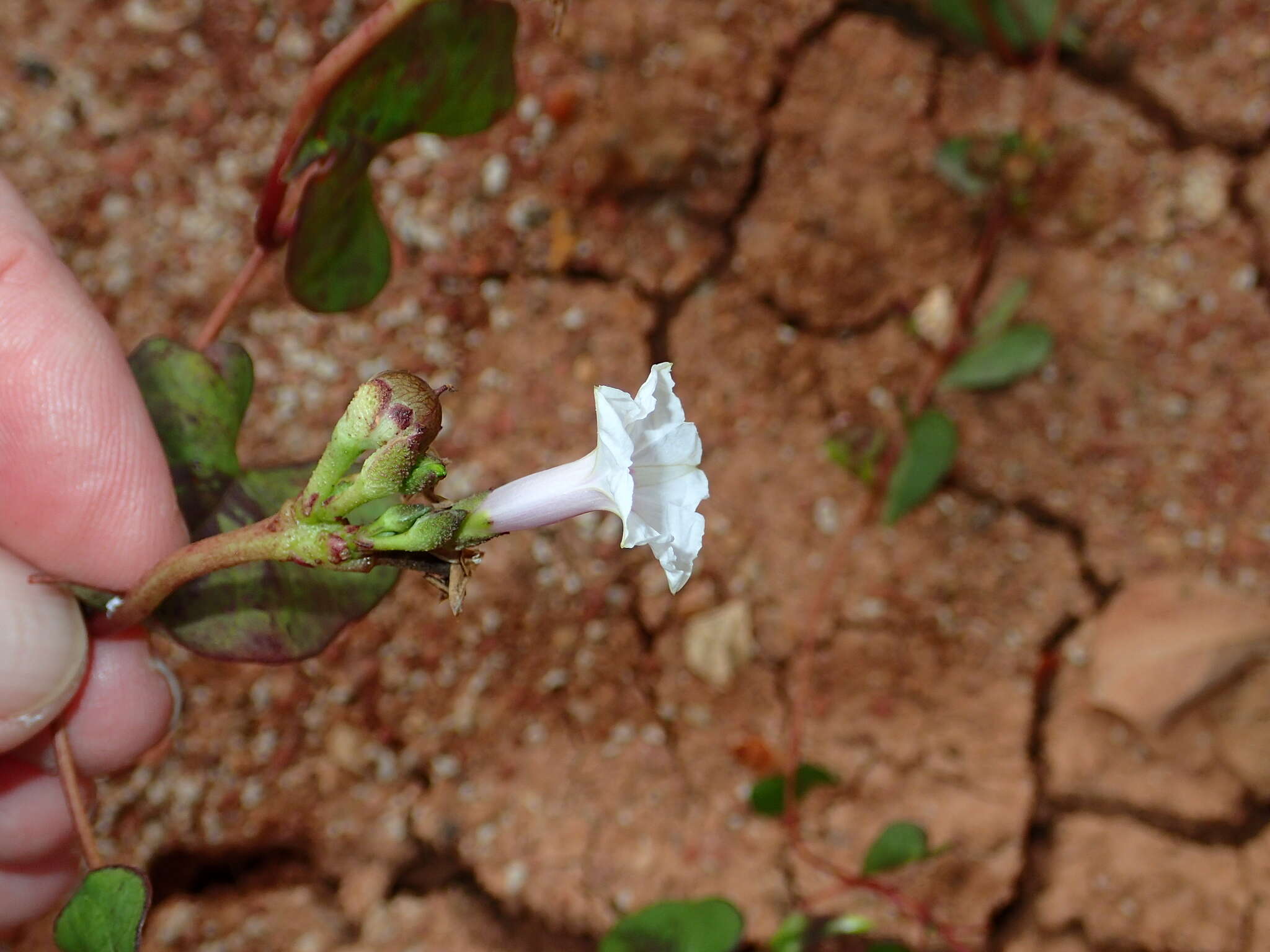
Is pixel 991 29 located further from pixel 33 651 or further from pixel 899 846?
pixel 33 651

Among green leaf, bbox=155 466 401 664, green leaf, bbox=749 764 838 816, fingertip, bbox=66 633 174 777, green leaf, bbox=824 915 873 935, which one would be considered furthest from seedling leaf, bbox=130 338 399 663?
green leaf, bbox=824 915 873 935

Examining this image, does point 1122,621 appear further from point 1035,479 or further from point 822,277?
point 822,277

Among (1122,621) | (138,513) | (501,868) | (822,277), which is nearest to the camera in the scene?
(138,513)

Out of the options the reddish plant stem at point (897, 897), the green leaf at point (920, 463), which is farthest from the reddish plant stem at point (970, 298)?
the reddish plant stem at point (897, 897)

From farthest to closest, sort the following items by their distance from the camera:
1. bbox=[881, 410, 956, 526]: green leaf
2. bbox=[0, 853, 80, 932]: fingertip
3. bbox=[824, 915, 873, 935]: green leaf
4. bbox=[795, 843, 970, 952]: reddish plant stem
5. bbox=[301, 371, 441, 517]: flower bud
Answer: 1. bbox=[881, 410, 956, 526]: green leaf
2. bbox=[795, 843, 970, 952]: reddish plant stem
3. bbox=[824, 915, 873, 935]: green leaf
4. bbox=[0, 853, 80, 932]: fingertip
5. bbox=[301, 371, 441, 517]: flower bud

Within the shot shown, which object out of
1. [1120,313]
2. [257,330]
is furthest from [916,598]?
[257,330]

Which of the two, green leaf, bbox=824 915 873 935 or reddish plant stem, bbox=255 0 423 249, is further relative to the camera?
green leaf, bbox=824 915 873 935

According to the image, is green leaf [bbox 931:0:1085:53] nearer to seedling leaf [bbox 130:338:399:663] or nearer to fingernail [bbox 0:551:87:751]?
seedling leaf [bbox 130:338:399:663]
